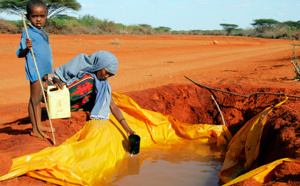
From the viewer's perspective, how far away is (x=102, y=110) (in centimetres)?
418

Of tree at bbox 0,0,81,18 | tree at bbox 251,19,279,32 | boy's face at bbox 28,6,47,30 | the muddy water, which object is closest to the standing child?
boy's face at bbox 28,6,47,30

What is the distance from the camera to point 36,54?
3627 mm

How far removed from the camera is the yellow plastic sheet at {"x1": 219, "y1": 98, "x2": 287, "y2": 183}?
3.74 m

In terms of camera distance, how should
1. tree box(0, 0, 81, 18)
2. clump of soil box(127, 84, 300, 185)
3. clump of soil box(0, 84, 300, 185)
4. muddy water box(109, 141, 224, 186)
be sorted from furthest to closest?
tree box(0, 0, 81, 18) → clump of soil box(127, 84, 300, 185) → muddy water box(109, 141, 224, 186) → clump of soil box(0, 84, 300, 185)

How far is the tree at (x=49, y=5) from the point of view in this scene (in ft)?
Answer: 70.5

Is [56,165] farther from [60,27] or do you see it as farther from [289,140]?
[60,27]

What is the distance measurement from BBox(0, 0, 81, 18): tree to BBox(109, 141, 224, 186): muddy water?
2004 centimetres

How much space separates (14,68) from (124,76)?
3.72 metres

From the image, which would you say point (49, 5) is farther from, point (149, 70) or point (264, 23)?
point (264, 23)

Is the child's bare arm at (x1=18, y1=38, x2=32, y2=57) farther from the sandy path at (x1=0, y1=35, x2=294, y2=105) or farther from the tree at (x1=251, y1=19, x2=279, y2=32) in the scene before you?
the tree at (x1=251, y1=19, x2=279, y2=32)

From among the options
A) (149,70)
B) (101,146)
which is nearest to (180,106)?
(101,146)

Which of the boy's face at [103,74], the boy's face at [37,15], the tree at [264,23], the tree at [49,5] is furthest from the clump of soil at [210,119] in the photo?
the tree at [264,23]

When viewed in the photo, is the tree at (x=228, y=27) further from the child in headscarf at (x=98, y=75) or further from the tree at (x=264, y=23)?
the child in headscarf at (x=98, y=75)

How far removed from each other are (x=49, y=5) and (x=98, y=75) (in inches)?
820
